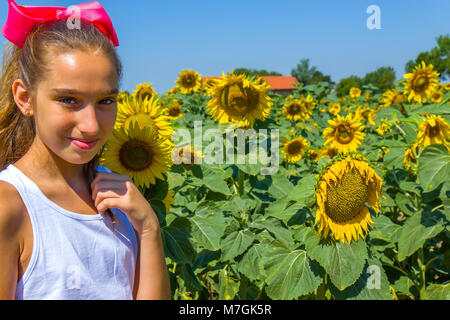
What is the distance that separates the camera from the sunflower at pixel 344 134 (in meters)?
4.97

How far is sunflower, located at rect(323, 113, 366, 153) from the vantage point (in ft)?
16.3

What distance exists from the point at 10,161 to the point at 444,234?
2.85 metres

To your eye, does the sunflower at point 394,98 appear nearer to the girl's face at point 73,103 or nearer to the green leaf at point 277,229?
the green leaf at point 277,229

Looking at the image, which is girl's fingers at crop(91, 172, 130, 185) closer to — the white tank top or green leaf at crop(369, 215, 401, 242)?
the white tank top

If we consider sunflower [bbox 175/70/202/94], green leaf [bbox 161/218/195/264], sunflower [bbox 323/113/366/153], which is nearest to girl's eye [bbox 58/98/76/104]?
green leaf [bbox 161/218/195/264]

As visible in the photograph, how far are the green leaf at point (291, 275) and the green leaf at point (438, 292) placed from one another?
98 centimetres

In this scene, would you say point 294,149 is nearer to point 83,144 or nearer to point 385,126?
point 385,126

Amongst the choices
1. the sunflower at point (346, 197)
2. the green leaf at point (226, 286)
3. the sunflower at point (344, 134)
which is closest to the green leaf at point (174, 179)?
the sunflower at point (346, 197)

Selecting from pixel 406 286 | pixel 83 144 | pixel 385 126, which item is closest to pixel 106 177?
pixel 83 144

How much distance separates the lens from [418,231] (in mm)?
2602

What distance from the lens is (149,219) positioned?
1.29 meters

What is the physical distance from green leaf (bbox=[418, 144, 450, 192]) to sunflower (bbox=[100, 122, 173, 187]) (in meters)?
1.40

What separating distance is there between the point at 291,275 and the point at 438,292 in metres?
1.11
